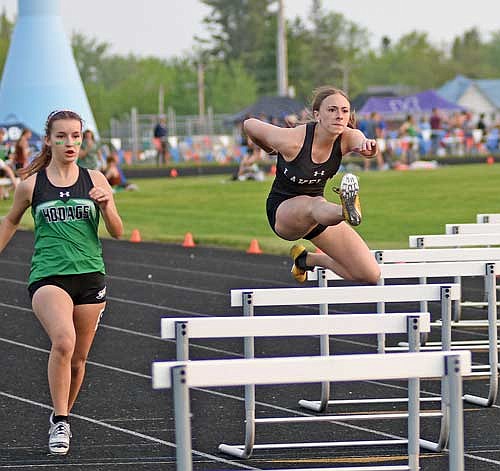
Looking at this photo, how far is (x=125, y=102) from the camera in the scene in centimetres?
11075

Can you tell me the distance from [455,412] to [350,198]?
3.45 m

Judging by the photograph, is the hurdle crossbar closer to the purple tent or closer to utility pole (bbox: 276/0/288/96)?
utility pole (bbox: 276/0/288/96)

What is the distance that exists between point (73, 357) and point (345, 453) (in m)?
1.58

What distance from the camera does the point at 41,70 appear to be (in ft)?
146

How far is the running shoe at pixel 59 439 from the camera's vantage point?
23.7 ft

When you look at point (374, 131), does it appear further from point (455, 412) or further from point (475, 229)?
point (455, 412)

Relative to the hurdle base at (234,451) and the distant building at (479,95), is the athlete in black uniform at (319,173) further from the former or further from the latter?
the distant building at (479,95)

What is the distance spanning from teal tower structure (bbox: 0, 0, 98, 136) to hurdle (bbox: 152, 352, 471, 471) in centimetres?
3973

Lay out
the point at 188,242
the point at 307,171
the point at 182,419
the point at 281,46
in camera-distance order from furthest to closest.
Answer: the point at 281,46
the point at 188,242
the point at 307,171
the point at 182,419

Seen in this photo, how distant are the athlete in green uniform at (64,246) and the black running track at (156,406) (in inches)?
18.5

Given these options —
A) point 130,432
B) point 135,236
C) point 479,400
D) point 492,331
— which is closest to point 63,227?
point 130,432

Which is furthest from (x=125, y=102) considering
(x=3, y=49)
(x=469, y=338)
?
(x=469, y=338)

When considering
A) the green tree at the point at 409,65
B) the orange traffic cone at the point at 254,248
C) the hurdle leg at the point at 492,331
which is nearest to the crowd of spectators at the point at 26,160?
the orange traffic cone at the point at 254,248

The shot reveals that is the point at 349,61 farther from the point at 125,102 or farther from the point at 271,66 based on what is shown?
the point at 125,102
